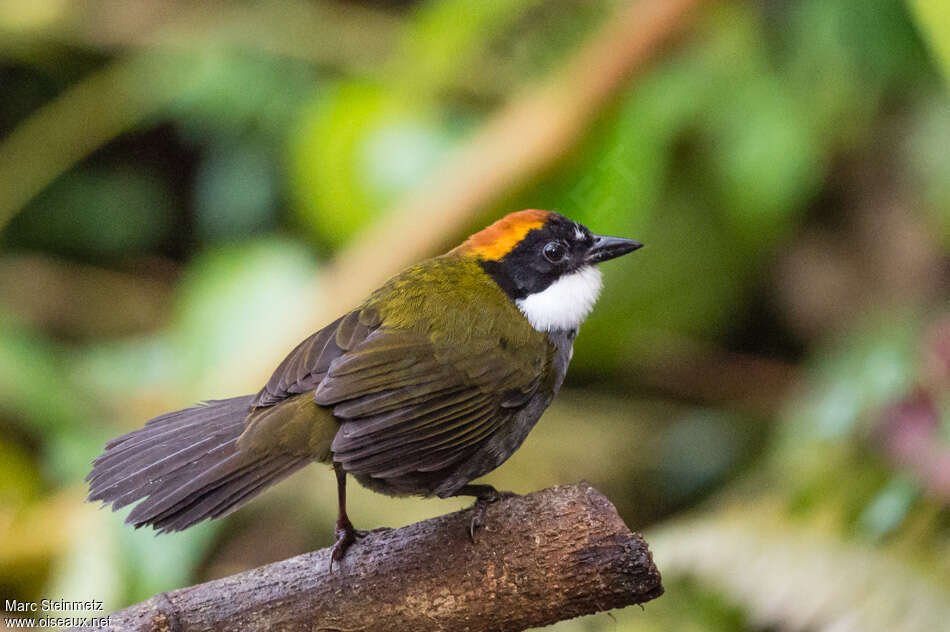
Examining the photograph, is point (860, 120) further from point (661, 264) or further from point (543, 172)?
point (543, 172)

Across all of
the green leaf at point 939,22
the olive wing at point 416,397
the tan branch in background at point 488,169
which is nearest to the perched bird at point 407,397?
the olive wing at point 416,397

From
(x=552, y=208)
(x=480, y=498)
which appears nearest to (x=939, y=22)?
(x=552, y=208)

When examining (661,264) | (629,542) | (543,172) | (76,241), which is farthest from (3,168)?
(629,542)

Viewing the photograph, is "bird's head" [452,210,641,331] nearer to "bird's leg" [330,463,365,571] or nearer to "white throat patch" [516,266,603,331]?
"white throat patch" [516,266,603,331]

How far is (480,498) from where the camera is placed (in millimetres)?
2131

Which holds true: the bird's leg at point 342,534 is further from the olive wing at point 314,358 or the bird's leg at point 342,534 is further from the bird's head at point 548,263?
the bird's head at point 548,263

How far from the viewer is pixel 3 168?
477 centimetres

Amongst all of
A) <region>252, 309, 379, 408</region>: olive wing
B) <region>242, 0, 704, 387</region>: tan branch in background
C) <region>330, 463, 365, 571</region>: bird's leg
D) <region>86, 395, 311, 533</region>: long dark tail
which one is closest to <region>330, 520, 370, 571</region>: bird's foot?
<region>330, 463, 365, 571</region>: bird's leg

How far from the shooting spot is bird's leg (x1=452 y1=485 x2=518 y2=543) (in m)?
2.01

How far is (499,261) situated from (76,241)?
11.3ft

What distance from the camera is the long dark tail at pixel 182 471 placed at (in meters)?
1.75

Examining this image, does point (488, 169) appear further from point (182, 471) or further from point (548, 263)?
point (182, 471)

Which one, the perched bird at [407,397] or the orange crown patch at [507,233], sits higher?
the orange crown patch at [507,233]

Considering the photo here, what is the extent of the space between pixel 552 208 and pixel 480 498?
1.53m
